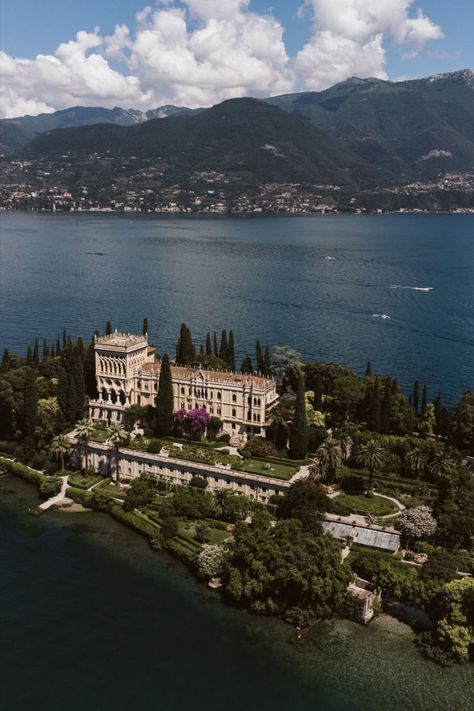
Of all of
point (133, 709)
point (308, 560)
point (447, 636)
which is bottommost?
point (133, 709)

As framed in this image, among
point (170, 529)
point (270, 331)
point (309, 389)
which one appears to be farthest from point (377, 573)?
point (270, 331)

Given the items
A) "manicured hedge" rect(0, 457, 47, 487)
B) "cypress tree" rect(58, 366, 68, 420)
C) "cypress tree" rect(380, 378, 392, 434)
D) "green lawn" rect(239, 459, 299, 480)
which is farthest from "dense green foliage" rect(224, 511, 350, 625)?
"cypress tree" rect(58, 366, 68, 420)

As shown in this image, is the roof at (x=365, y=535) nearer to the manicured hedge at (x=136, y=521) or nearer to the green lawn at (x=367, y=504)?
the green lawn at (x=367, y=504)

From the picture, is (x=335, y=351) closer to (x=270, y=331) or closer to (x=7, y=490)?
(x=270, y=331)

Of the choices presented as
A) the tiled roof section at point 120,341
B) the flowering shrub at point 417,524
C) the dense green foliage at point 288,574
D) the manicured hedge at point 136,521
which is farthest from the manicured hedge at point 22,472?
the flowering shrub at point 417,524

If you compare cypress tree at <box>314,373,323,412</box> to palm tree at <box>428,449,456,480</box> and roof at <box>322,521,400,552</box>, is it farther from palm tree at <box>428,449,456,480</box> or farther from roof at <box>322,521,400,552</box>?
roof at <box>322,521,400,552</box>

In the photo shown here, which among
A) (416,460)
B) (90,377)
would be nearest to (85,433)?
(90,377)

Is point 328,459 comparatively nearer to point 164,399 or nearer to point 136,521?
point 136,521
